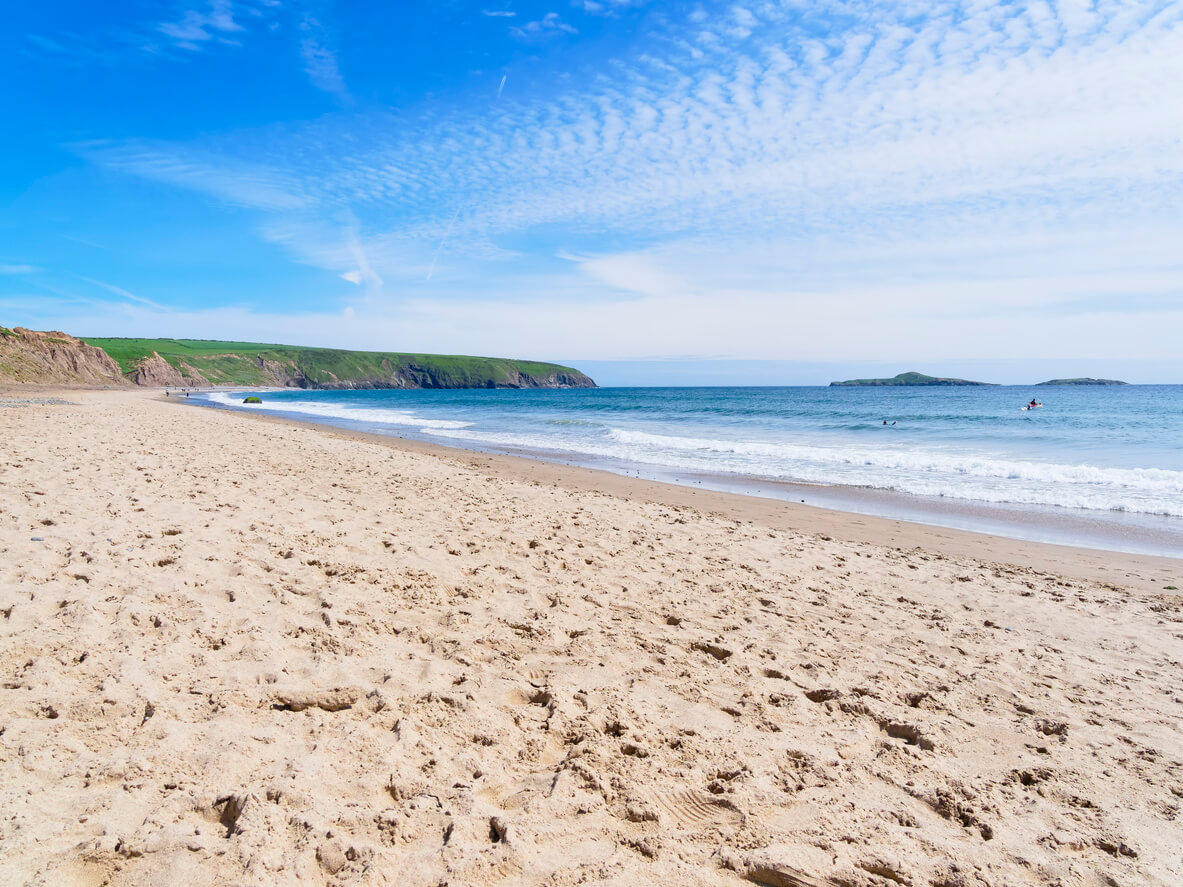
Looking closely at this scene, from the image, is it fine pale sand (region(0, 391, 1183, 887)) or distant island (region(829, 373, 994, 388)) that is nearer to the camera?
fine pale sand (region(0, 391, 1183, 887))

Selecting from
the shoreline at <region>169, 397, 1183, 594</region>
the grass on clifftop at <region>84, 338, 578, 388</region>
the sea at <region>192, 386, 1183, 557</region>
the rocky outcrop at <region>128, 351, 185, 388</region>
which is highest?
the grass on clifftop at <region>84, 338, 578, 388</region>

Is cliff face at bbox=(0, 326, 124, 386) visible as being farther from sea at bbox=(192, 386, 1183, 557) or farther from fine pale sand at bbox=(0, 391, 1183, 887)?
fine pale sand at bbox=(0, 391, 1183, 887)

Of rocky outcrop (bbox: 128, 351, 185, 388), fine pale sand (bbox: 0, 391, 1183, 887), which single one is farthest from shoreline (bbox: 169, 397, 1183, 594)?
rocky outcrop (bbox: 128, 351, 185, 388)

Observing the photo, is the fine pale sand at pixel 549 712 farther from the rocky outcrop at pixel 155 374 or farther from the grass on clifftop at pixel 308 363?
the grass on clifftop at pixel 308 363

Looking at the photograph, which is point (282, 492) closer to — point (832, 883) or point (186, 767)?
point (186, 767)

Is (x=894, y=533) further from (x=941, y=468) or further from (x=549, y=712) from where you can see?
(x=941, y=468)

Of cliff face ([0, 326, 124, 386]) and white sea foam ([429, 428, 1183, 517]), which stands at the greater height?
cliff face ([0, 326, 124, 386])

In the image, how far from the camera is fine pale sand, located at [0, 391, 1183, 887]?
98.9 inches

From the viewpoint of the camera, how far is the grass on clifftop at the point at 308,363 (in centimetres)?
11619

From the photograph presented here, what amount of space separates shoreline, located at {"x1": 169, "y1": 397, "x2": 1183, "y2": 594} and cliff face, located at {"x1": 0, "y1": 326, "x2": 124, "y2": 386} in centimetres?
5673

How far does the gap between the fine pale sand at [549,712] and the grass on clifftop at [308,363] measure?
356 ft

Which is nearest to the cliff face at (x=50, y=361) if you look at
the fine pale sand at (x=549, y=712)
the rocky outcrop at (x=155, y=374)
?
the rocky outcrop at (x=155, y=374)

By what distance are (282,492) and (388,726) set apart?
256 inches

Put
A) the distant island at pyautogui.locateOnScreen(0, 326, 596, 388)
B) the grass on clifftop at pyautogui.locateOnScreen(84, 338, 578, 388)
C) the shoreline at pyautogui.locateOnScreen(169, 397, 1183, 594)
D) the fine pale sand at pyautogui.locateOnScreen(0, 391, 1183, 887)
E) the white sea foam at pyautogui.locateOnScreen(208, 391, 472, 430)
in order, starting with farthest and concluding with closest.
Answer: the grass on clifftop at pyautogui.locateOnScreen(84, 338, 578, 388)
the distant island at pyautogui.locateOnScreen(0, 326, 596, 388)
the white sea foam at pyautogui.locateOnScreen(208, 391, 472, 430)
the shoreline at pyautogui.locateOnScreen(169, 397, 1183, 594)
the fine pale sand at pyautogui.locateOnScreen(0, 391, 1183, 887)
